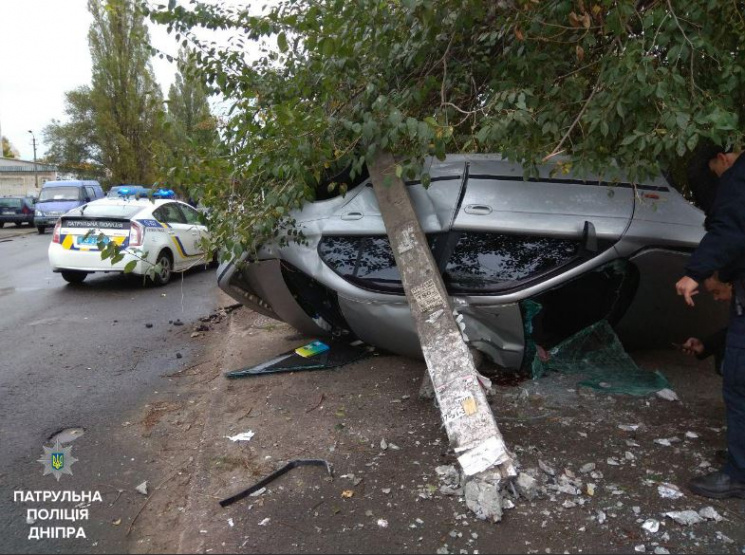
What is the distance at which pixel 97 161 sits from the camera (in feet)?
159

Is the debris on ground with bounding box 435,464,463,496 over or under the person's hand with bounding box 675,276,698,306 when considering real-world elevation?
under

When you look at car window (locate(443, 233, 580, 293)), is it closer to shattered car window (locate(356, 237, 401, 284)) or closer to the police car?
shattered car window (locate(356, 237, 401, 284))

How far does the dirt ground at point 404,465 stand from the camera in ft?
8.72

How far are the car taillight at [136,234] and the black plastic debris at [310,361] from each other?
5229 mm

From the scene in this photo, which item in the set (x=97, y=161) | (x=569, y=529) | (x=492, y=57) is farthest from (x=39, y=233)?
(x=97, y=161)

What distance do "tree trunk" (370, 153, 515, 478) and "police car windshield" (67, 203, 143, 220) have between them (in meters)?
6.97

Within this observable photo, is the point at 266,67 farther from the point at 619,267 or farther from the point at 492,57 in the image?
the point at 619,267

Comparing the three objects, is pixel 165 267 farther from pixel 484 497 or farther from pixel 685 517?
pixel 685 517

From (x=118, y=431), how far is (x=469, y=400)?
2.57 m

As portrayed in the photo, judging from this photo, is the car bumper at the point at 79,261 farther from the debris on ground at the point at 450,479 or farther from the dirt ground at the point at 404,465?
the debris on ground at the point at 450,479

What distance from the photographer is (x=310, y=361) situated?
509cm

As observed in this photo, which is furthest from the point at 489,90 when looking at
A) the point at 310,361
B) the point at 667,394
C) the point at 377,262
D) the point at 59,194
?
the point at 59,194

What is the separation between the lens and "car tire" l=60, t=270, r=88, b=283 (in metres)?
10.2

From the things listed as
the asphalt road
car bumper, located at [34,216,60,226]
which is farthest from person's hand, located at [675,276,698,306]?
car bumper, located at [34,216,60,226]
